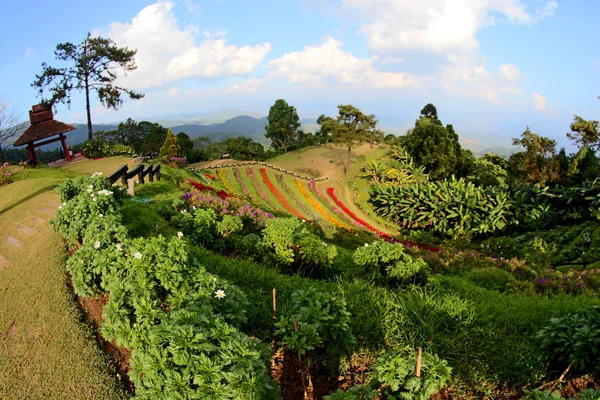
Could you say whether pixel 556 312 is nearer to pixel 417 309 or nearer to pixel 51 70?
pixel 417 309

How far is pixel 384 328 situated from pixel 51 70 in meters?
29.5

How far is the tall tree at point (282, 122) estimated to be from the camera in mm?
41406

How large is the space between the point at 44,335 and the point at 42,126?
19709mm

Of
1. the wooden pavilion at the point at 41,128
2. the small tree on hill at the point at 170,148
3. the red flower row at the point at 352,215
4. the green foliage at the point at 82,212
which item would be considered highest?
the wooden pavilion at the point at 41,128

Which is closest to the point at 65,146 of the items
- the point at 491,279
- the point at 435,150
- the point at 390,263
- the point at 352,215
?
the point at 352,215

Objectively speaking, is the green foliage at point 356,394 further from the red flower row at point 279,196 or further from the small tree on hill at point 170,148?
the small tree on hill at point 170,148

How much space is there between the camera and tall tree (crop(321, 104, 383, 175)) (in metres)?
28.2

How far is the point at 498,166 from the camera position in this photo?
1310 inches

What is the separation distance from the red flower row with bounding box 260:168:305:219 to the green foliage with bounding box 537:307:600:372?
15.7 metres

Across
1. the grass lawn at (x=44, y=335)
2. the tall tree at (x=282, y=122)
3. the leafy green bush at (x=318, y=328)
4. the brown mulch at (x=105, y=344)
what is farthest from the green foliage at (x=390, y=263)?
the tall tree at (x=282, y=122)

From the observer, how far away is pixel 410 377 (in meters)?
3.50

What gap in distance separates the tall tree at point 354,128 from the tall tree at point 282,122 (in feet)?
43.1

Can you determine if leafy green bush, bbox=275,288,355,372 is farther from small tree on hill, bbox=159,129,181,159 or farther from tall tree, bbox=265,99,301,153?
tall tree, bbox=265,99,301,153

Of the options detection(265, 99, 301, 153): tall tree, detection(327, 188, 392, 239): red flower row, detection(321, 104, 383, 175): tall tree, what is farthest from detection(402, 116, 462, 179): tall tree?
detection(265, 99, 301, 153): tall tree
